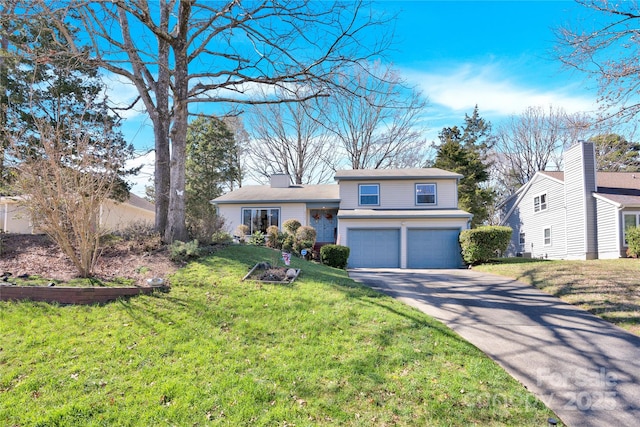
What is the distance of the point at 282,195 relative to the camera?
20.5 meters

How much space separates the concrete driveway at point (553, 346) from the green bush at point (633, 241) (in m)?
10.1

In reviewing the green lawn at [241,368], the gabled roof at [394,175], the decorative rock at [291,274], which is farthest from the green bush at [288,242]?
the green lawn at [241,368]

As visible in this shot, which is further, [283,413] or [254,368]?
[254,368]

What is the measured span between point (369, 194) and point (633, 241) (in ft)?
38.6

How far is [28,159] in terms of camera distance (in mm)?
6719

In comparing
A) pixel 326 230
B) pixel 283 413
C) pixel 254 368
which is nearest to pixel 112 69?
pixel 254 368

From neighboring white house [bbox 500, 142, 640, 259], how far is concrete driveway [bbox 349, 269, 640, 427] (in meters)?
11.6

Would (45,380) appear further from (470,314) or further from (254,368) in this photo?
(470,314)

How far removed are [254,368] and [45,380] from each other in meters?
2.21

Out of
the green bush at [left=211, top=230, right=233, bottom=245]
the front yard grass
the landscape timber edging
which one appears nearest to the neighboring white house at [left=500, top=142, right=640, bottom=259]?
the front yard grass

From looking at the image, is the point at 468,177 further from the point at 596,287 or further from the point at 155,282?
the point at 155,282

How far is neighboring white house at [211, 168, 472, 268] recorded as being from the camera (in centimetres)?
1783

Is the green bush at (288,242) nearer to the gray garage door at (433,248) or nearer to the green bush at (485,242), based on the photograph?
the gray garage door at (433,248)

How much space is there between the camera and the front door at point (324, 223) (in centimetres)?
2066
